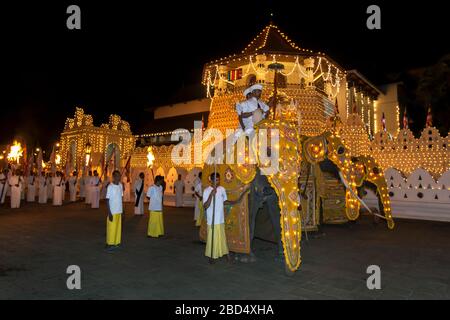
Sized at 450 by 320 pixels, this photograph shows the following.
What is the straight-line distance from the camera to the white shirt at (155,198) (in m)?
8.36

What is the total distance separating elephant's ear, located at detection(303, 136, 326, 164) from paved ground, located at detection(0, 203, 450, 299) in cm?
189

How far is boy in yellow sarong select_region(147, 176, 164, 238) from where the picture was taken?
8164 mm

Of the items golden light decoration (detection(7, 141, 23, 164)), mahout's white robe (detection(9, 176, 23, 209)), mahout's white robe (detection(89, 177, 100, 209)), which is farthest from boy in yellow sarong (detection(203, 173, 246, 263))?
golden light decoration (detection(7, 141, 23, 164))

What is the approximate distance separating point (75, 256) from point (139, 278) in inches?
78.2

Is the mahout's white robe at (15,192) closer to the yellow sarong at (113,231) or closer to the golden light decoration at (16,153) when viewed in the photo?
the yellow sarong at (113,231)

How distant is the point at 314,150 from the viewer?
7.65 meters

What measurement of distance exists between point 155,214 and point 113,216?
1.45m

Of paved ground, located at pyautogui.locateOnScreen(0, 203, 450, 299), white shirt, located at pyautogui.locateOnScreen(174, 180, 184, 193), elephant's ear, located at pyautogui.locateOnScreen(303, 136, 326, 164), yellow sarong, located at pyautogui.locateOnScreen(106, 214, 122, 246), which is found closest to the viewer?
paved ground, located at pyautogui.locateOnScreen(0, 203, 450, 299)

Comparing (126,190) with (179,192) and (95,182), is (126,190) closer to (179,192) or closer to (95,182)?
(95,182)

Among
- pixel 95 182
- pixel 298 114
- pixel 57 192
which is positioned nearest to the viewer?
pixel 298 114

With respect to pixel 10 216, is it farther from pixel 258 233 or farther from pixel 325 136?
pixel 325 136

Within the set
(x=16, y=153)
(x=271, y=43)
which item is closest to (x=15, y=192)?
(x=16, y=153)

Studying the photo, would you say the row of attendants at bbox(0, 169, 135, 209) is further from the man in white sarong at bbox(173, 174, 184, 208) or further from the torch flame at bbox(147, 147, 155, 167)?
the man in white sarong at bbox(173, 174, 184, 208)

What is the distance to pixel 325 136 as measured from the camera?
7.88m
